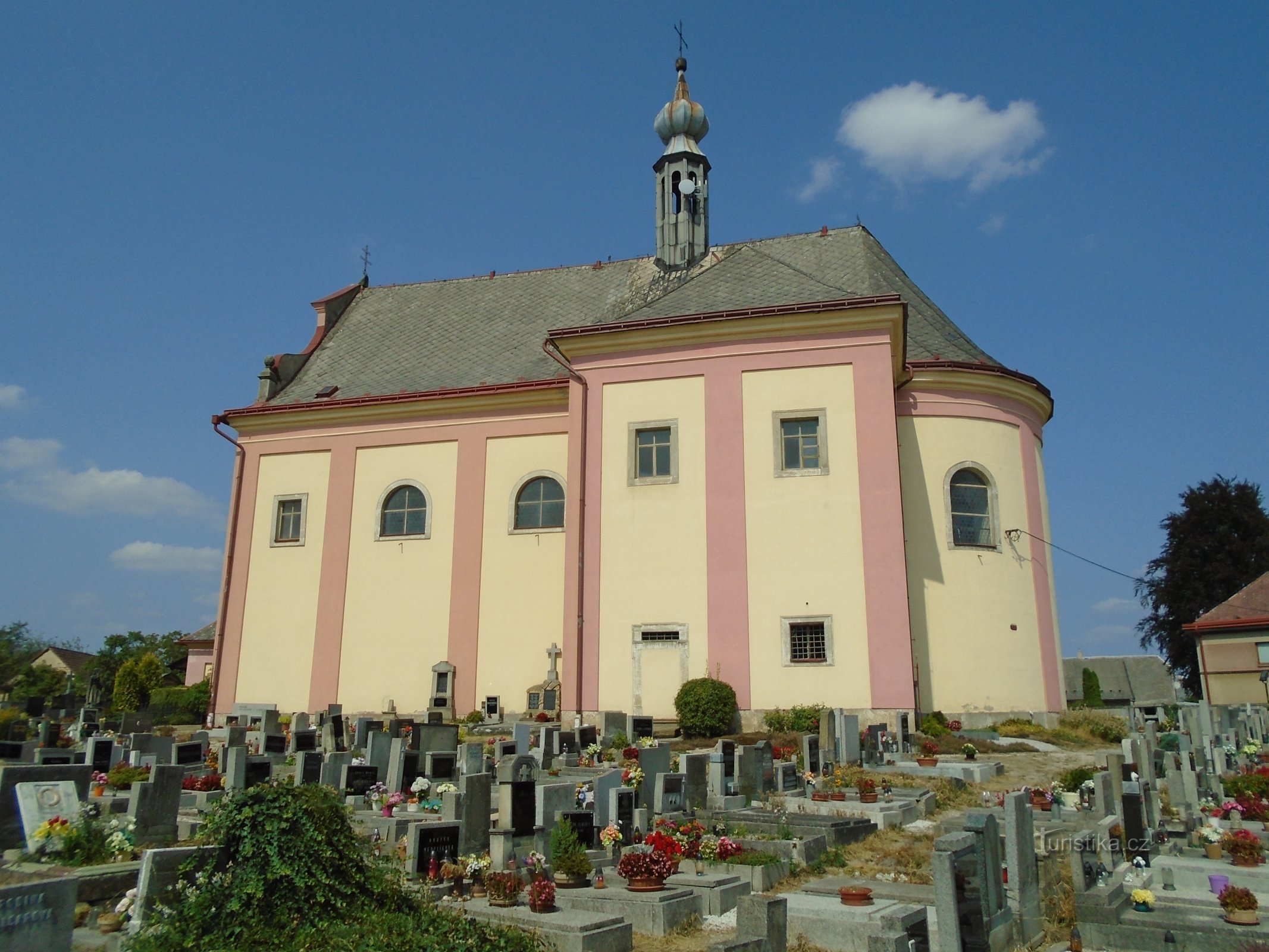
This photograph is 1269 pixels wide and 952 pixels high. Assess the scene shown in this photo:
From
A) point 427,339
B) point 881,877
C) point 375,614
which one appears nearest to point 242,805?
point 881,877

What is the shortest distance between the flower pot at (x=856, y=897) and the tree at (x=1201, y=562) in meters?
35.7

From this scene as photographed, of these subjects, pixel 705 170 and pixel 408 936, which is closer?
pixel 408 936

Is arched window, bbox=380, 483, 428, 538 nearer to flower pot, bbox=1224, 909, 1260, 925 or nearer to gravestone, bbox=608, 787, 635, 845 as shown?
gravestone, bbox=608, 787, 635, 845

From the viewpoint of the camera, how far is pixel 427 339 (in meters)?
26.8

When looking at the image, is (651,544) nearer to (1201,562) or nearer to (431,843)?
(431,843)

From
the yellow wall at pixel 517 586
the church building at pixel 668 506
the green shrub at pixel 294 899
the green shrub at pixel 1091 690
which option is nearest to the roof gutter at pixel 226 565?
the church building at pixel 668 506

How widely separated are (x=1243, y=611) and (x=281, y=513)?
30851mm

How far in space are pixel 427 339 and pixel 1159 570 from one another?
3169cm

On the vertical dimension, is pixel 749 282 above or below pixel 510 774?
above

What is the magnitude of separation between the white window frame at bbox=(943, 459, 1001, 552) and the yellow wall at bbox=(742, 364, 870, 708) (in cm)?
284

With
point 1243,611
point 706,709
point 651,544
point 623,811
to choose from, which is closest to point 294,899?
point 623,811

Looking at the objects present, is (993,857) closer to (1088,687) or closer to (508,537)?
(508,537)

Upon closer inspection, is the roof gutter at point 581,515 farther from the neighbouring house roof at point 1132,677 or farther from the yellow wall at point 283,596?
the neighbouring house roof at point 1132,677

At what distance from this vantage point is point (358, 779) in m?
12.4
